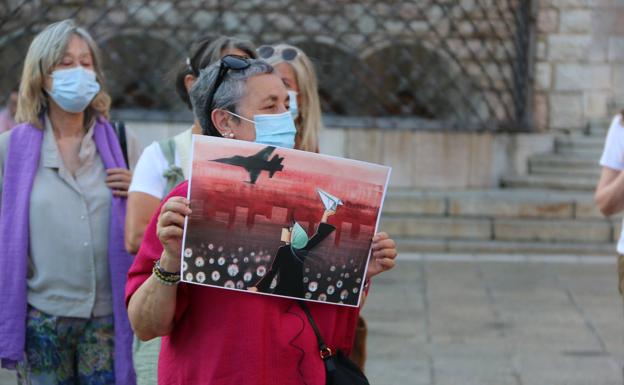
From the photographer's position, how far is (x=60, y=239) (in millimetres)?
3691

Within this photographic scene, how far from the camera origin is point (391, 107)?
10.4 meters

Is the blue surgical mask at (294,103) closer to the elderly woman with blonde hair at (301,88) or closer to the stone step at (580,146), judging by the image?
the elderly woman with blonde hair at (301,88)

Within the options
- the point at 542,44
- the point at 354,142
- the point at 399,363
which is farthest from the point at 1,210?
the point at 542,44

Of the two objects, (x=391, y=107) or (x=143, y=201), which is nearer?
(x=143, y=201)

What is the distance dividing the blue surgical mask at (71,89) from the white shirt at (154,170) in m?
0.42

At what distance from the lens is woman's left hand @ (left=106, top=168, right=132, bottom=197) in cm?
376

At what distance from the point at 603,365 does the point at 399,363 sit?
1.09 meters

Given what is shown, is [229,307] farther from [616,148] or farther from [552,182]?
[552,182]

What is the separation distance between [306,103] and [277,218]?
5.06ft

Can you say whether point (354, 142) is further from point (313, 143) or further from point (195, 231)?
point (195, 231)

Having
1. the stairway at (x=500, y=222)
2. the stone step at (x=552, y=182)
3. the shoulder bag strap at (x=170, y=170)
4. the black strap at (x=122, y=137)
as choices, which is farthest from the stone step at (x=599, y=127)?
the shoulder bag strap at (x=170, y=170)

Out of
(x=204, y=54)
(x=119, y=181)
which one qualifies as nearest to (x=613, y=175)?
(x=204, y=54)

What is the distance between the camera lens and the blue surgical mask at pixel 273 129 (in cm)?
260

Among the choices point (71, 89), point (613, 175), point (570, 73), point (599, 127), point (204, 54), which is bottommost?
point (613, 175)
